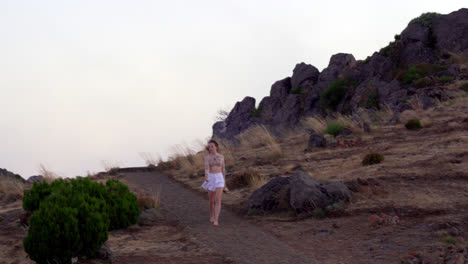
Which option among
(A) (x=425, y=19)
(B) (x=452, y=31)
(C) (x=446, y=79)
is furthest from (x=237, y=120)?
(C) (x=446, y=79)

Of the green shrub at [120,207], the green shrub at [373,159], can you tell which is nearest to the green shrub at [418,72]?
the green shrub at [373,159]

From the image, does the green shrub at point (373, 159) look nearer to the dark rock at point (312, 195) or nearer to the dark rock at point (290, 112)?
the dark rock at point (312, 195)

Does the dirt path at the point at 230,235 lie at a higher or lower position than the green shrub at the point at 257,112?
lower

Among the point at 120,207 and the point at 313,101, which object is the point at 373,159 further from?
the point at 313,101

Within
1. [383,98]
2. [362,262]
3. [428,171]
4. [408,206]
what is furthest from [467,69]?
[362,262]

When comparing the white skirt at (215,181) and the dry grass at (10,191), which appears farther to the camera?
the dry grass at (10,191)

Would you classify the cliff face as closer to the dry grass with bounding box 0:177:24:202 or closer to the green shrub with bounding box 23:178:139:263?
the dry grass with bounding box 0:177:24:202

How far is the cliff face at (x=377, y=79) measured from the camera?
92.3 ft

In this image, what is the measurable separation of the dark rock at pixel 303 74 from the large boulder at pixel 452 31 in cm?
1106

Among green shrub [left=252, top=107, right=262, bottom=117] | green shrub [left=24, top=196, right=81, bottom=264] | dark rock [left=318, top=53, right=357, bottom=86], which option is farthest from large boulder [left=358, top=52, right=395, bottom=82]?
green shrub [left=24, top=196, right=81, bottom=264]

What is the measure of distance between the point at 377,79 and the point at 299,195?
26.0 meters

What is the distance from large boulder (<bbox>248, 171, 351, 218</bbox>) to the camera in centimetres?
910

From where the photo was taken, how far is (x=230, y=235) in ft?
26.0

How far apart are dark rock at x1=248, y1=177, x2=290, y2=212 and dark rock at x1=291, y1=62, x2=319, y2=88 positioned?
31060 millimetres
